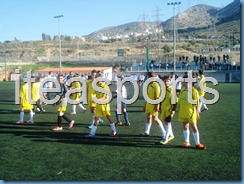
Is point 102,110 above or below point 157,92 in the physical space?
below

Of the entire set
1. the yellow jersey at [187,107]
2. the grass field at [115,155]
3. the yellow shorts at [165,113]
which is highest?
the yellow jersey at [187,107]

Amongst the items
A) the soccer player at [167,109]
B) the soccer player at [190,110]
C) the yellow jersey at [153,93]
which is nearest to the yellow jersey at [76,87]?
the yellow jersey at [153,93]

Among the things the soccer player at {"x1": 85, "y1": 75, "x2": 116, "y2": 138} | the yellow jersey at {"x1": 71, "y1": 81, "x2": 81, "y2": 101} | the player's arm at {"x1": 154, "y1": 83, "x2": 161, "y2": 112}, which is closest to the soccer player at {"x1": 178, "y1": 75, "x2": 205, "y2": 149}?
the player's arm at {"x1": 154, "y1": 83, "x2": 161, "y2": 112}

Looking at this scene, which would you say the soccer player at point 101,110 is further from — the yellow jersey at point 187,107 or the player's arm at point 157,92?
the yellow jersey at point 187,107

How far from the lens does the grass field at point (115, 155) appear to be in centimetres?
673

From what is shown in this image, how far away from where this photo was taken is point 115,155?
8.13 meters

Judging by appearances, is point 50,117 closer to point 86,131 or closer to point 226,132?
point 86,131

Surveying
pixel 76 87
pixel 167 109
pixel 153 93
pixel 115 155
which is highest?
pixel 76 87

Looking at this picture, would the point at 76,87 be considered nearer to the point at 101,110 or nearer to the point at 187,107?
the point at 101,110

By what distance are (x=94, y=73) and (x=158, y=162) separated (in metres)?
5.59

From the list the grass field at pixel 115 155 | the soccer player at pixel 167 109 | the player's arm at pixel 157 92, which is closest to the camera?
the grass field at pixel 115 155

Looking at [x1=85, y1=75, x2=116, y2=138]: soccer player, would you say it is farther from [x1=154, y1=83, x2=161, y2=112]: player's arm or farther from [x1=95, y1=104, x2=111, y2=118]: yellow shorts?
[x1=154, y1=83, x2=161, y2=112]: player's arm

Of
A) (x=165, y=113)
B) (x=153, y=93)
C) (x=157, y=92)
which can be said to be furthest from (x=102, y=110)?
(x=165, y=113)

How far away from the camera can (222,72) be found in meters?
42.8
